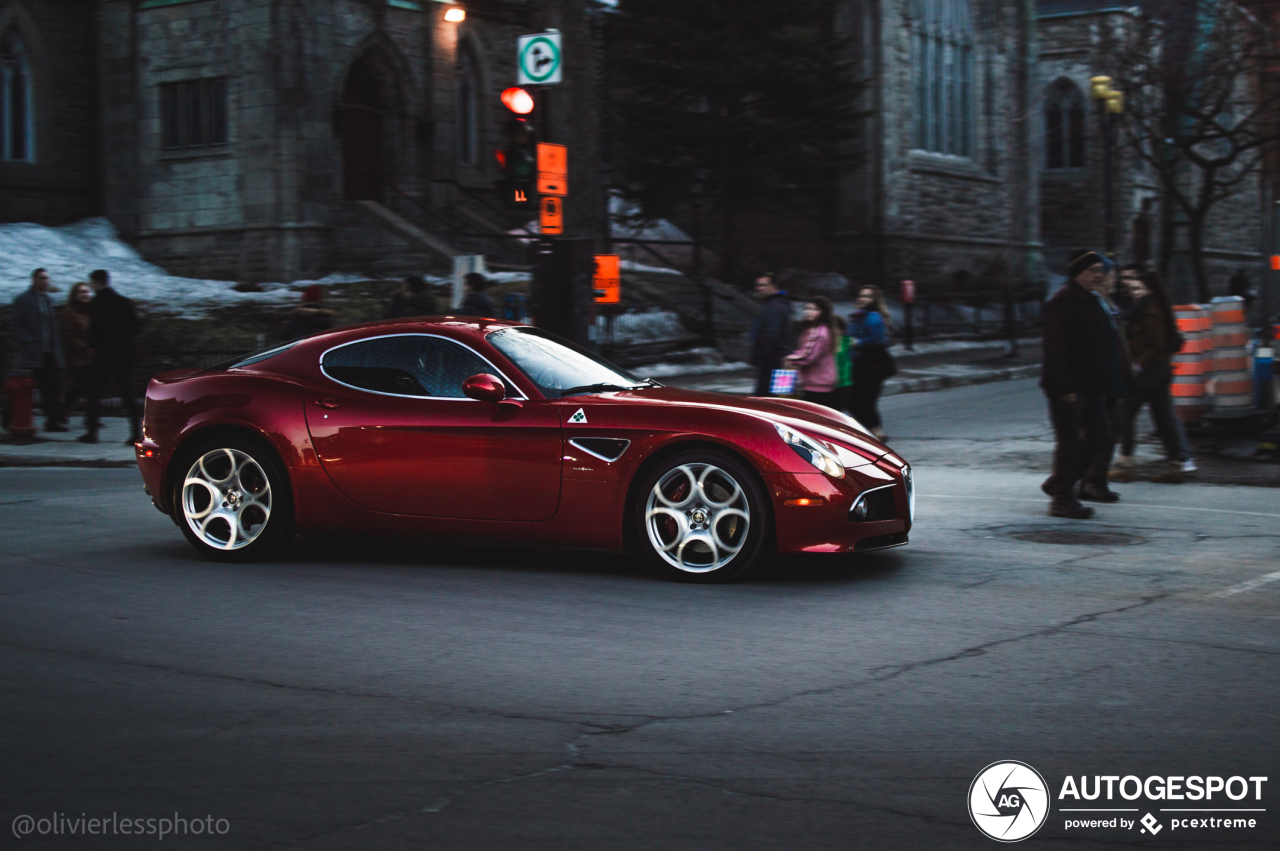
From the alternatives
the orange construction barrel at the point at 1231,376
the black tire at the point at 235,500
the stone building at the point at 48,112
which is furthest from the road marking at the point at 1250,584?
the stone building at the point at 48,112

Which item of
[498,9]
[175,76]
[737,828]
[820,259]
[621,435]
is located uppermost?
[498,9]

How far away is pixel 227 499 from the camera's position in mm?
8188

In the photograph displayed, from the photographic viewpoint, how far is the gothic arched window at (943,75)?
3941 cm

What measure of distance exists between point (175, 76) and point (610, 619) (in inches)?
1031

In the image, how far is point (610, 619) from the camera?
257 inches

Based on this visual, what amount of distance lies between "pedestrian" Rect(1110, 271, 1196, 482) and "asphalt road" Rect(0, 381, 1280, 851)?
10.1 ft

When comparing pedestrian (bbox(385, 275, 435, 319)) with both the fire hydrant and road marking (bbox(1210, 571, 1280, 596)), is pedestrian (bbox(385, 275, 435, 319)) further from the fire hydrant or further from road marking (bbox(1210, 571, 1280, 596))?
road marking (bbox(1210, 571, 1280, 596))

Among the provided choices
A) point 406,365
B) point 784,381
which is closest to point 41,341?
point 784,381

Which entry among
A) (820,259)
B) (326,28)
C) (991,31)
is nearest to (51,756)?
(326,28)

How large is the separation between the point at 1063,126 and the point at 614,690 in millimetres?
52575

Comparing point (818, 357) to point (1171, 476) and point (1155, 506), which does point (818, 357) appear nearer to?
point (1171, 476)

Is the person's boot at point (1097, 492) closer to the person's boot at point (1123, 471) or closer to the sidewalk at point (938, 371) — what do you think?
the person's boot at point (1123, 471)

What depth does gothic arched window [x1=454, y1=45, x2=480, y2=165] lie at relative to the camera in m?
32.8

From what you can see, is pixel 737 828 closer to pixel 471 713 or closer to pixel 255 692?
pixel 471 713
